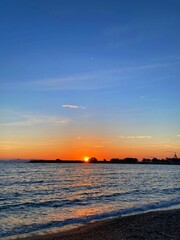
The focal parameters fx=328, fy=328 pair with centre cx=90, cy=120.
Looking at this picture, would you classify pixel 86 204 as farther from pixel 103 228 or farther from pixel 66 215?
pixel 103 228

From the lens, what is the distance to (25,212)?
80.7ft

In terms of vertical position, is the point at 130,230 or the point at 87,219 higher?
the point at 130,230

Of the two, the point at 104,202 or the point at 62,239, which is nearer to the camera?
the point at 62,239

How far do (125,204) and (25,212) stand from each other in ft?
30.7

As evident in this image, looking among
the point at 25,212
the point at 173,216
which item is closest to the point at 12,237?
the point at 25,212

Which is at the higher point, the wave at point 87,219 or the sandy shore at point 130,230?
the sandy shore at point 130,230

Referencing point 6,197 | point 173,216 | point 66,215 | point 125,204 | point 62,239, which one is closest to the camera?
point 62,239

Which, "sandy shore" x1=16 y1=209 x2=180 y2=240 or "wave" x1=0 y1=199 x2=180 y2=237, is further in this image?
"wave" x1=0 y1=199 x2=180 y2=237

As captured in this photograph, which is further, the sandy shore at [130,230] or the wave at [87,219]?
the wave at [87,219]

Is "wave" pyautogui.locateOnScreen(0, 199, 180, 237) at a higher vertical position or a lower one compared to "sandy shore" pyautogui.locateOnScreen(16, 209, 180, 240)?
lower

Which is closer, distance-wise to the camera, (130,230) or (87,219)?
(130,230)

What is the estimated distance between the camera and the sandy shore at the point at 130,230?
50.4ft

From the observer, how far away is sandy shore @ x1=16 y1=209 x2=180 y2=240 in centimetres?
1538

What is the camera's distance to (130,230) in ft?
55.5
